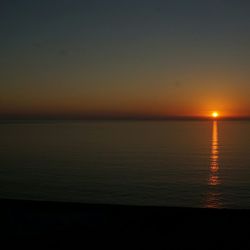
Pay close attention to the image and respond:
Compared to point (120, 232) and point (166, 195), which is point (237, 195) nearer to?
point (166, 195)

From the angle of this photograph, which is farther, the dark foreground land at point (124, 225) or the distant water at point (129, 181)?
the distant water at point (129, 181)

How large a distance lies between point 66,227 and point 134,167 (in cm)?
3243

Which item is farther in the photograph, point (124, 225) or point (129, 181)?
point (129, 181)

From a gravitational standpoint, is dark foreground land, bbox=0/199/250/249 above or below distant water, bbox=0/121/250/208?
above

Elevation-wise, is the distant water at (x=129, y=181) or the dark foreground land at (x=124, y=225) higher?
the dark foreground land at (x=124, y=225)

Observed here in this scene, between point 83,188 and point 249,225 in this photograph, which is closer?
point 249,225

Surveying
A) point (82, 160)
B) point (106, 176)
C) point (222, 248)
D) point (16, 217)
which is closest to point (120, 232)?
point (222, 248)

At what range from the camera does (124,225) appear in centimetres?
911

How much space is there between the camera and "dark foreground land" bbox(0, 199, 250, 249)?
319 inches

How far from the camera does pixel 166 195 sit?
2580 centimetres

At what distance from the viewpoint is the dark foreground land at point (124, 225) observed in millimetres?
8109

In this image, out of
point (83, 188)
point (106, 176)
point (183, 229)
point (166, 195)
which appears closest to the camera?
point (183, 229)

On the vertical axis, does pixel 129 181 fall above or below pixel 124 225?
below

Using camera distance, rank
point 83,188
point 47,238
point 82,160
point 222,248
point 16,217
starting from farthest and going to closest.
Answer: point 82,160
point 83,188
point 16,217
point 47,238
point 222,248
